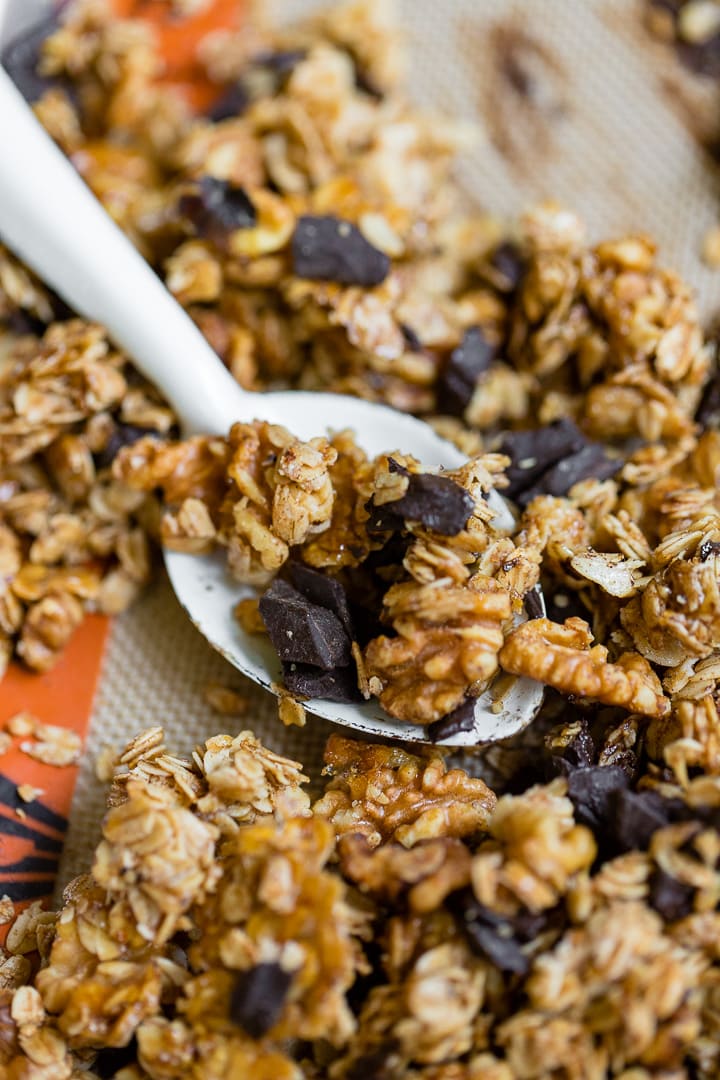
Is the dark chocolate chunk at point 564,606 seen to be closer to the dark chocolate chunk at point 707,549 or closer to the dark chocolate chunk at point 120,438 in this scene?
the dark chocolate chunk at point 707,549

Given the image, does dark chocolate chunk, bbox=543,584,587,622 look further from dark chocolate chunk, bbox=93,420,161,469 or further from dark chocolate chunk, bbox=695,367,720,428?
dark chocolate chunk, bbox=93,420,161,469

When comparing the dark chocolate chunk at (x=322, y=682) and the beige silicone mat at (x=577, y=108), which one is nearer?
the dark chocolate chunk at (x=322, y=682)

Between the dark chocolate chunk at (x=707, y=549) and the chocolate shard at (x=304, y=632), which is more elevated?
the chocolate shard at (x=304, y=632)

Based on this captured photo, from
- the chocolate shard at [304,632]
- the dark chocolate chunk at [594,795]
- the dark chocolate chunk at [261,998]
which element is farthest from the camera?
the chocolate shard at [304,632]

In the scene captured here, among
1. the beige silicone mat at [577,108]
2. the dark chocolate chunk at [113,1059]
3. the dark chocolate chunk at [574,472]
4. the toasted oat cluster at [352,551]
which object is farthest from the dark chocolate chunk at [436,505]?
the beige silicone mat at [577,108]

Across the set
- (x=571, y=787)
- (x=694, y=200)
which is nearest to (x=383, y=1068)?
(x=571, y=787)

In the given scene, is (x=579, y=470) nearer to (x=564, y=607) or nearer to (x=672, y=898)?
(x=564, y=607)
